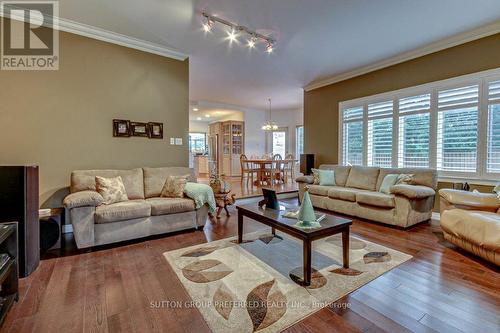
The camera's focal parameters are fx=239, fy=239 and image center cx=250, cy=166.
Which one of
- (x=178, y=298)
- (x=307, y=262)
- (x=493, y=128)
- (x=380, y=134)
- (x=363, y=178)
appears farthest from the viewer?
(x=380, y=134)

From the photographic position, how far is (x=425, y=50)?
13.0 feet

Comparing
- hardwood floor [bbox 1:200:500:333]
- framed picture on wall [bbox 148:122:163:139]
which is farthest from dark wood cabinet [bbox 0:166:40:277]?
framed picture on wall [bbox 148:122:163:139]

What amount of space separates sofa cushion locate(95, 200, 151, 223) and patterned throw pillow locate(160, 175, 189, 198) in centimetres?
45

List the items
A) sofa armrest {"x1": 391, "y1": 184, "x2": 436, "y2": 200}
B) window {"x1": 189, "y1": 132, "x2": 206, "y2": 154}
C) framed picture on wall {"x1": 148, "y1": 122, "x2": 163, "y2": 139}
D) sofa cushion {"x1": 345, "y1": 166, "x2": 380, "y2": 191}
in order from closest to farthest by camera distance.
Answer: sofa armrest {"x1": 391, "y1": 184, "x2": 436, "y2": 200}
framed picture on wall {"x1": 148, "y1": 122, "x2": 163, "y2": 139}
sofa cushion {"x1": 345, "y1": 166, "x2": 380, "y2": 191}
window {"x1": 189, "y1": 132, "x2": 206, "y2": 154}

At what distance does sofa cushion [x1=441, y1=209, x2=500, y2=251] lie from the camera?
223cm

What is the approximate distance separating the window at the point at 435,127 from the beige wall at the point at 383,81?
145mm

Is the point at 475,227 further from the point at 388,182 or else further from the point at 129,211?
the point at 129,211

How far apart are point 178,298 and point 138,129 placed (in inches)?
115

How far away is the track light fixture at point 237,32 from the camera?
310 centimetres

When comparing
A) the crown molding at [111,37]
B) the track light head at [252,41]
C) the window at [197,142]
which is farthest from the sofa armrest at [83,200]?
the window at [197,142]

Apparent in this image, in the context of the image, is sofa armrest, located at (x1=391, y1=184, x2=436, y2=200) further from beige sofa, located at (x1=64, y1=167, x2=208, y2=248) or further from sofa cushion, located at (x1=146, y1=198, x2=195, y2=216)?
sofa cushion, located at (x1=146, y1=198, x2=195, y2=216)

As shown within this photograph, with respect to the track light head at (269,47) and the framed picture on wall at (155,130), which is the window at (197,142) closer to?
the framed picture on wall at (155,130)

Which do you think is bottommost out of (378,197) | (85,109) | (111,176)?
(378,197)

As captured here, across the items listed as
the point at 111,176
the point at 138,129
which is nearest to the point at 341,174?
the point at 138,129
